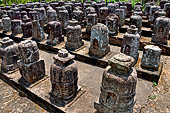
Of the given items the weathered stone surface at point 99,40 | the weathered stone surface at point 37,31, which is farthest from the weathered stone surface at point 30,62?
the weathered stone surface at point 37,31

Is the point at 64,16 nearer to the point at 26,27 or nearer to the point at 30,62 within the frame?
the point at 26,27

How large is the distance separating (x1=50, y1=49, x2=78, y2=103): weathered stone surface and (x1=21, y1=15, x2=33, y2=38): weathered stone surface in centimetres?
599

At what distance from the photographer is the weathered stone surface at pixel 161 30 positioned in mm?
7309

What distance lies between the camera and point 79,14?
10656 millimetres

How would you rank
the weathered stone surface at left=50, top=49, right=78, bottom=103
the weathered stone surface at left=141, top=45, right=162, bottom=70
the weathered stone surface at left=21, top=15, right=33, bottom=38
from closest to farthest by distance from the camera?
the weathered stone surface at left=50, top=49, right=78, bottom=103 < the weathered stone surface at left=141, top=45, right=162, bottom=70 < the weathered stone surface at left=21, top=15, right=33, bottom=38

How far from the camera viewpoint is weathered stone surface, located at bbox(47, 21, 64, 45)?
7.92 metres

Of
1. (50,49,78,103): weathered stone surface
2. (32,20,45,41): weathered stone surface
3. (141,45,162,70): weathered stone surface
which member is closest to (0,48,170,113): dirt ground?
(50,49,78,103): weathered stone surface

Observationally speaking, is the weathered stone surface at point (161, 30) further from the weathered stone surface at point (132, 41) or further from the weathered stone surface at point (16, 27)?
the weathered stone surface at point (16, 27)

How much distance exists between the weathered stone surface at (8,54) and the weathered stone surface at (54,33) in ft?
8.44

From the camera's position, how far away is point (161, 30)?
7.57m

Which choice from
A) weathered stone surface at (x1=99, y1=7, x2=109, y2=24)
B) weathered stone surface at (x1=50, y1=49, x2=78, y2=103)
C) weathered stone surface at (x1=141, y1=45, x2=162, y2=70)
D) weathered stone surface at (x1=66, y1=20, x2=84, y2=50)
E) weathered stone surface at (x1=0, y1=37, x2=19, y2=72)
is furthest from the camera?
weathered stone surface at (x1=99, y1=7, x2=109, y2=24)

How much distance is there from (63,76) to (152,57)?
363 centimetres

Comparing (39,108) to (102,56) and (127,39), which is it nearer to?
(102,56)

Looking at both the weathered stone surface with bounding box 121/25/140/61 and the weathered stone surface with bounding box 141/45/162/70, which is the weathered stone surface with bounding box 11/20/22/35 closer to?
the weathered stone surface with bounding box 121/25/140/61
